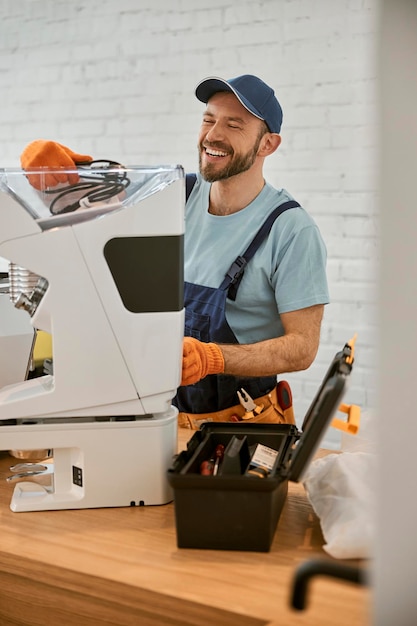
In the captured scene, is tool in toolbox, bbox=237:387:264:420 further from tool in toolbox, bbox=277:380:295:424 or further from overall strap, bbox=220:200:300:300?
overall strap, bbox=220:200:300:300

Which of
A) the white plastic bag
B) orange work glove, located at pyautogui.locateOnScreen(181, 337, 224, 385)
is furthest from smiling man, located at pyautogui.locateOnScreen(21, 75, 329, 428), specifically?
the white plastic bag

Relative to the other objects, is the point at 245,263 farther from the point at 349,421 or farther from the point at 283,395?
the point at 349,421

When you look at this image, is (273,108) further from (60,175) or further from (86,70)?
(86,70)

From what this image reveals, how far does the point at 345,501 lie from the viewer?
51.9 inches

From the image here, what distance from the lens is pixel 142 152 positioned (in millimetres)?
3996

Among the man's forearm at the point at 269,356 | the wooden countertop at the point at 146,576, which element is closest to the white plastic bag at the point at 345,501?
the wooden countertop at the point at 146,576

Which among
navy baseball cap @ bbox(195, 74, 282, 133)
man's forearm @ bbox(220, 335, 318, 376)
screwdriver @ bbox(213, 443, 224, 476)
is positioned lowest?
screwdriver @ bbox(213, 443, 224, 476)

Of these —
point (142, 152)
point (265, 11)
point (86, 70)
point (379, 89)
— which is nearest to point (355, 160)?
point (265, 11)

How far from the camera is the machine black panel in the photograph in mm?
1441

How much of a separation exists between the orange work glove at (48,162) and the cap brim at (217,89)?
0.87 m

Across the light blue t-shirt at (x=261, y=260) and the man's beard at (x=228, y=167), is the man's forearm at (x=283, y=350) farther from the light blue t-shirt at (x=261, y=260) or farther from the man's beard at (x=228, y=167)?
the man's beard at (x=228, y=167)

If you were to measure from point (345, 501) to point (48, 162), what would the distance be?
0.82 meters

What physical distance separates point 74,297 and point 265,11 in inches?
102

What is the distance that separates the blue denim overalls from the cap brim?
301 millimetres
